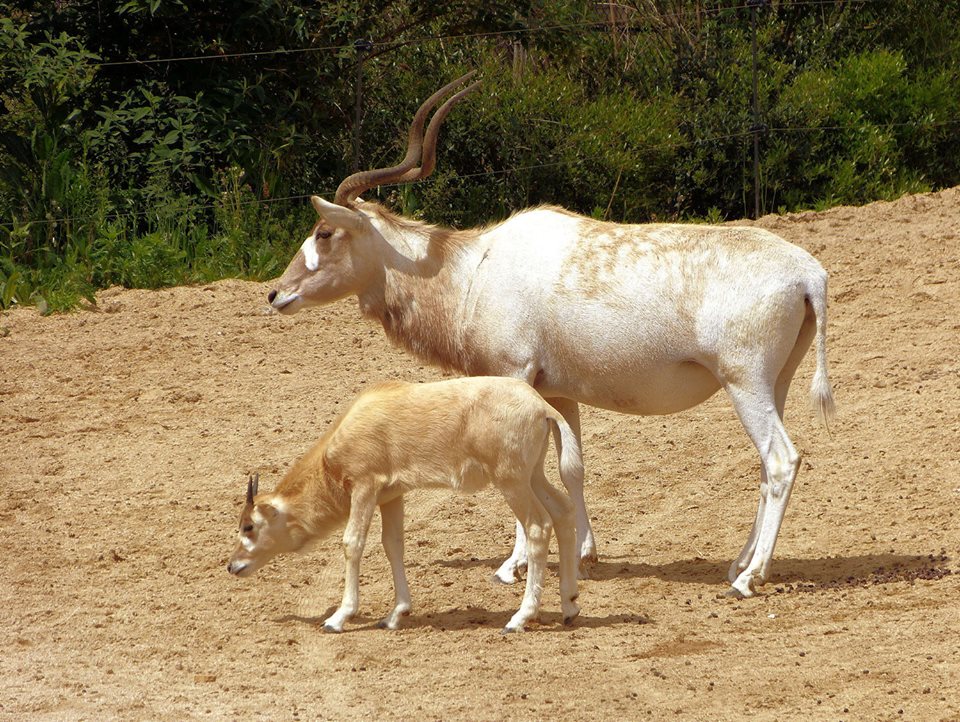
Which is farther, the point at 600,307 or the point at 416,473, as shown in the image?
the point at 600,307

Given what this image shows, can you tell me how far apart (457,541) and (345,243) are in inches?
75.0

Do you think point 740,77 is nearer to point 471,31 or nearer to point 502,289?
point 471,31

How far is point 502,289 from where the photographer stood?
8352 mm

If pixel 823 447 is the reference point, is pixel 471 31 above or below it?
above

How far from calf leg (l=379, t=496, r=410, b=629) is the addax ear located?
6.16ft

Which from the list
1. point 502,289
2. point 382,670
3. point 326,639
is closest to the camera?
point 382,670

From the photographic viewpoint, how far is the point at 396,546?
754 centimetres

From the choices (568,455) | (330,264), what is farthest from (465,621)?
(330,264)

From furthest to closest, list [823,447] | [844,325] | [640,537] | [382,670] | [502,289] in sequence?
[844,325] < [823,447] < [640,537] < [502,289] < [382,670]

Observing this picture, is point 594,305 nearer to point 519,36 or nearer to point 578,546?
point 578,546

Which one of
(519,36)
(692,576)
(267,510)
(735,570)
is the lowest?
(692,576)

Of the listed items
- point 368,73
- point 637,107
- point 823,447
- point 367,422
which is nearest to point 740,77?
point 637,107

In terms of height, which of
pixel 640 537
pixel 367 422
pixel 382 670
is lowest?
pixel 640 537

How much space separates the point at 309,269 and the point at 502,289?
1213 millimetres
